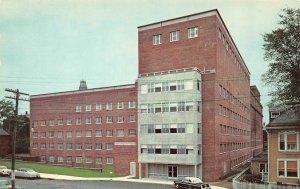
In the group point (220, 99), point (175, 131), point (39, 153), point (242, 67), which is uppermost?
point (242, 67)

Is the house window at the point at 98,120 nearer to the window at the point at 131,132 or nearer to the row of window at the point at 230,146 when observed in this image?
the window at the point at 131,132

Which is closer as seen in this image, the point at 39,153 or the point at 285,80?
the point at 285,80

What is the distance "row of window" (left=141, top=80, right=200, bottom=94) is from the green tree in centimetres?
1357

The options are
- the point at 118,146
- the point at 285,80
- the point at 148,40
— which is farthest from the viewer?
the point at 118,146

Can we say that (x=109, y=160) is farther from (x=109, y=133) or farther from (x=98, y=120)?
(x=98, y=120)

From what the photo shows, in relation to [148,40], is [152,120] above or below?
below

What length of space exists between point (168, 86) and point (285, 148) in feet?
60.5

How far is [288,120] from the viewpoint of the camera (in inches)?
1400

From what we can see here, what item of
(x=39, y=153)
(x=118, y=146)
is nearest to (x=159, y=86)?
(x=118, y=146)

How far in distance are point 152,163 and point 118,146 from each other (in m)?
12.7

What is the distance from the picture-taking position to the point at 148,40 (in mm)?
58125

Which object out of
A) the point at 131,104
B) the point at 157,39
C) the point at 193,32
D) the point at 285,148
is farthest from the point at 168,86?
the point at 285,148

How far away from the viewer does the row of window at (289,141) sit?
35.1 metres

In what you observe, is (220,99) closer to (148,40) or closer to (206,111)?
(206,111)
